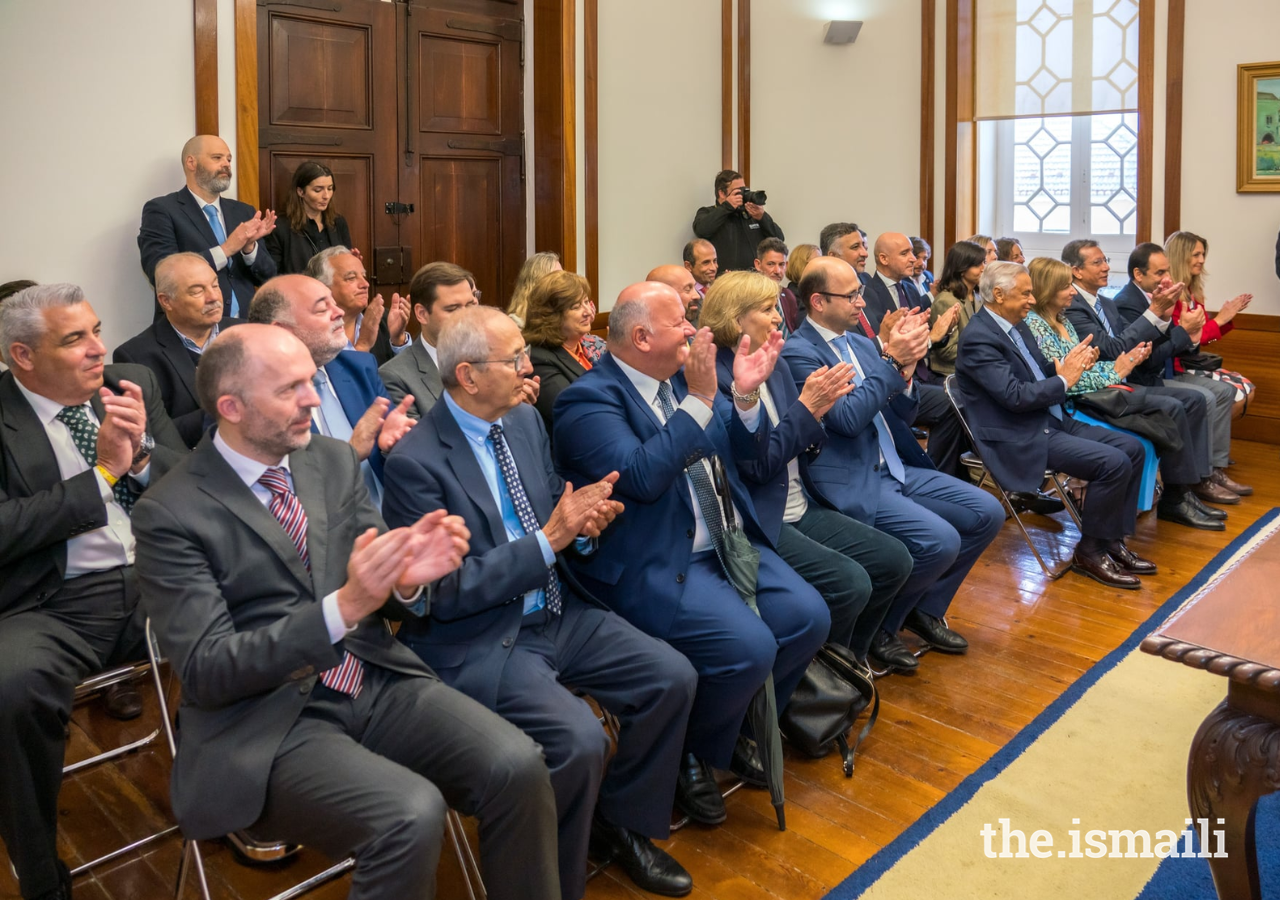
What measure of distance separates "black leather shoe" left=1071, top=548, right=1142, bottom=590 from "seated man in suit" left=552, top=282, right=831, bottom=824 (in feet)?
6.99

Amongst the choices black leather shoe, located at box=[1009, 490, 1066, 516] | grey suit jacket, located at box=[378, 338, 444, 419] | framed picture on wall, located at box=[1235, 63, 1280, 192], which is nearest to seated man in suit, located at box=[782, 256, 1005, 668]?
grey suit jacket, located at box=[378, 338, 444, 419]

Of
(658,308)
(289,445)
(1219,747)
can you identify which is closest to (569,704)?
(289,445)

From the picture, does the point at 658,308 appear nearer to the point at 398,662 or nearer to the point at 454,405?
the point at 454,405

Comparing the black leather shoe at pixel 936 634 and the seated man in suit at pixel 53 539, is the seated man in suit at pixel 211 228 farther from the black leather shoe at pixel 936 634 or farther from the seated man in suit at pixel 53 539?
the black leather shoe at pixel 936 634

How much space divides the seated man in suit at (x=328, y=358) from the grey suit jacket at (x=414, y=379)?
6 centimetres

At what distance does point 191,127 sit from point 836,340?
3.35 meters

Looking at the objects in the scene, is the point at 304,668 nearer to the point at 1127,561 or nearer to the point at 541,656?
the point at 541,656

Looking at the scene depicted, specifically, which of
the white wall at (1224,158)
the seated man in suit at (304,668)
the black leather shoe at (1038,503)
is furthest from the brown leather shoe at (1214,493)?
the seated man in suit at (304,668)

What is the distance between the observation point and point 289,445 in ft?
7.06

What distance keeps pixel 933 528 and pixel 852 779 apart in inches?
37.9

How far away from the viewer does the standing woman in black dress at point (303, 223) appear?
5414mm

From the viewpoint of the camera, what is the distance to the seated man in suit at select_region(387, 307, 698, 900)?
2.36 m

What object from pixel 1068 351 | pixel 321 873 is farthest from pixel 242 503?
pixel 1068 351

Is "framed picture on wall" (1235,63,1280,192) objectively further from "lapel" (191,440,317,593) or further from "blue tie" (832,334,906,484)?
"lapel" (191,440,317,593)
